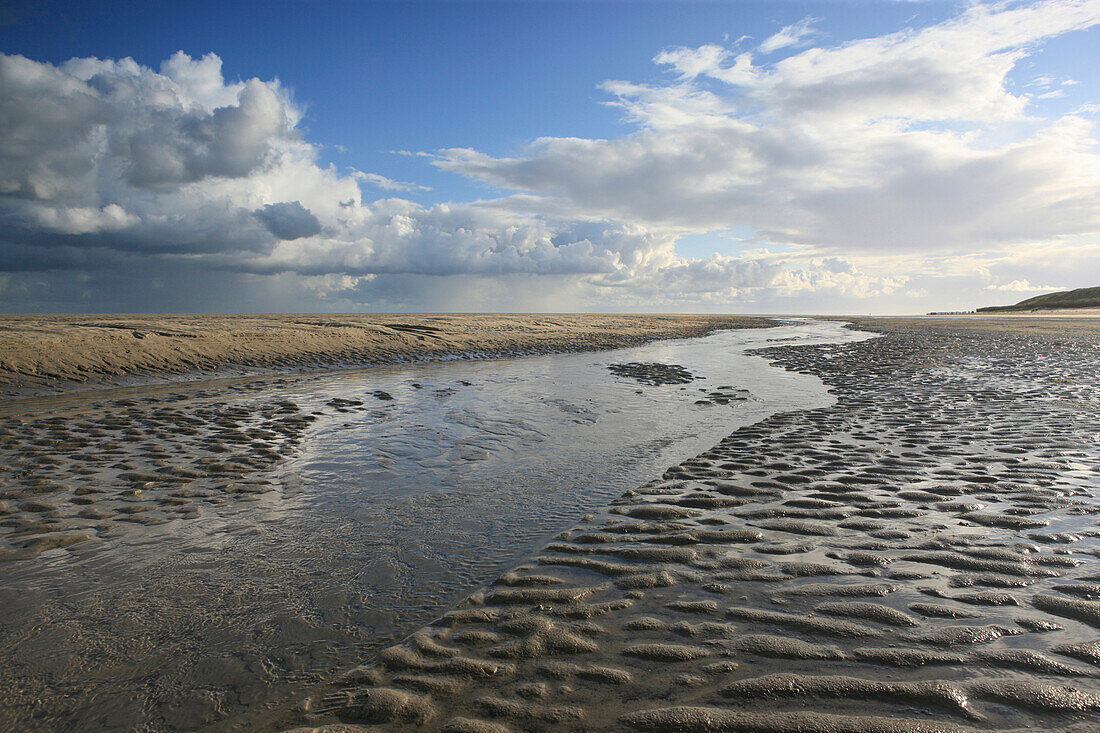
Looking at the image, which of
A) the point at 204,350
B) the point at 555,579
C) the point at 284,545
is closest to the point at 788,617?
the point at 555,579

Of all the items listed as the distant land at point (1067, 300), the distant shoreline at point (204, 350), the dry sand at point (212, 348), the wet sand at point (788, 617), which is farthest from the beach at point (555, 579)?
the distant land at point (1067, 300)

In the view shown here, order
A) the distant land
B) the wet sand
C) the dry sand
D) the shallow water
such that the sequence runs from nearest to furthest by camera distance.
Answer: the wet sand < the shallow water < the dry sand < the distant land

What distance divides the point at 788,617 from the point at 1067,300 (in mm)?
141406

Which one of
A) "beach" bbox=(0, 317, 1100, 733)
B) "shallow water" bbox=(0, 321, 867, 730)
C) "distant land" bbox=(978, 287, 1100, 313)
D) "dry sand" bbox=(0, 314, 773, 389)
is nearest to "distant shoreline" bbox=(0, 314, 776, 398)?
"dry sand" bbox=(0, 314, 773, 389)

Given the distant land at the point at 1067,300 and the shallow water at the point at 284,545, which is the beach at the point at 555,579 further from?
the distant land at the point at 1067,300

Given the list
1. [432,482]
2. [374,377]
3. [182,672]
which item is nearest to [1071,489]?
[432,482]

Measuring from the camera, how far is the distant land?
97312 millimetres

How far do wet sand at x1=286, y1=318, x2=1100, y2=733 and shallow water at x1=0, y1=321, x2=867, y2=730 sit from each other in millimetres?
644

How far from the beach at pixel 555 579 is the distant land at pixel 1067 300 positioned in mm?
119751

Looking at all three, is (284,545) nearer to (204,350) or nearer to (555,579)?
(555,579)

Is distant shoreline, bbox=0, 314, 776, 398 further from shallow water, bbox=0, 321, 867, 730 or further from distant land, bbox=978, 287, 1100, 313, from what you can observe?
distant land, bbox=978, 287, 1100, 313

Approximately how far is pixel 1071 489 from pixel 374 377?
20.0 metres

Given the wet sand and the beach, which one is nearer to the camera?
the wet sand

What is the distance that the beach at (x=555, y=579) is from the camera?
338cm
